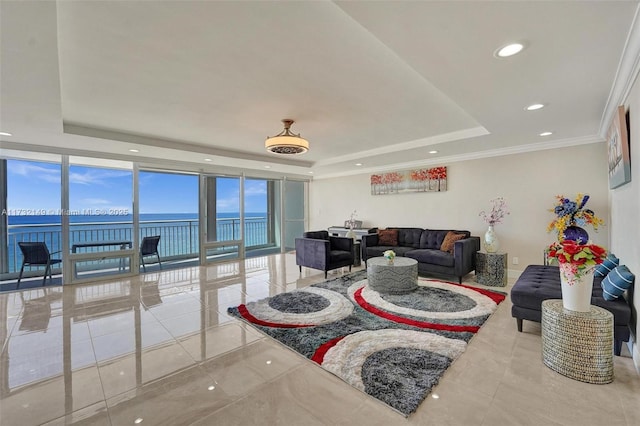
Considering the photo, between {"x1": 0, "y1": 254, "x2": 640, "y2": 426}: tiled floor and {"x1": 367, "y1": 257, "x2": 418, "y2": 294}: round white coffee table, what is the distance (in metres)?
1.13

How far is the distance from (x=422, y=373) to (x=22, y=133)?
223 inches

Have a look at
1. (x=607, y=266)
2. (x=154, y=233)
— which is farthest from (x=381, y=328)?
(x=154, y=233)

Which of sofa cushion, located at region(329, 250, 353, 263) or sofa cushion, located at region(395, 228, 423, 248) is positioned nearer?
sofa cushion, located at region(329, 250, 353, 263)

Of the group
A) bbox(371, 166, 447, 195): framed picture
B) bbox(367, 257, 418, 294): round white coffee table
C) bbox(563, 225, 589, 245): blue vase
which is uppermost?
bbox(371, 166, 447, 195): framed picture

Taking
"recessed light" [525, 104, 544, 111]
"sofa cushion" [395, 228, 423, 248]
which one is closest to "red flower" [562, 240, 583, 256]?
"recessed light" [525, 104, 544, 111]

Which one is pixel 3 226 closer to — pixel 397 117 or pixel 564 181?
pixel 397 117

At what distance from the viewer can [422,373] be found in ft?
6.84

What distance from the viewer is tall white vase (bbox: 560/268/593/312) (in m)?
2.08

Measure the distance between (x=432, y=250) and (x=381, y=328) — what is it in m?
2.85

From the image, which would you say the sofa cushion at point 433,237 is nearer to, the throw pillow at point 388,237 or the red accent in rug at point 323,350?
the throw pillow at point 388,237

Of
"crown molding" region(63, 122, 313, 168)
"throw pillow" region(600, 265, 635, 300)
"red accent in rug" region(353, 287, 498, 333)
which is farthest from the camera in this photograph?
"crown molding" region(63, 122, 313, 168)

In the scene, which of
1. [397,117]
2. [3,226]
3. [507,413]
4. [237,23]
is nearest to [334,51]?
[237,23]

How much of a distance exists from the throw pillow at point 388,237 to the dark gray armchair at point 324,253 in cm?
92

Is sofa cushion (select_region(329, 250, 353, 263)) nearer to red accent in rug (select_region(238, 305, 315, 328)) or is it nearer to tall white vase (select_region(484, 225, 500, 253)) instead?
red accent in rug (select_region(238, 305, 315, 328))
